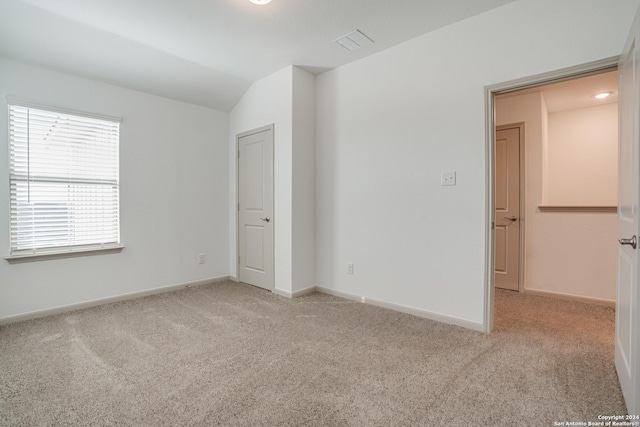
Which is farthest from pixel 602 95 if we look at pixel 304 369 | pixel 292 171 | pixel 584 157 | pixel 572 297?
pixel 304 369

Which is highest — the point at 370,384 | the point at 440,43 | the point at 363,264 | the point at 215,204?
the point at 440,43

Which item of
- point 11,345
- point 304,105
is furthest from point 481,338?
point 11,345

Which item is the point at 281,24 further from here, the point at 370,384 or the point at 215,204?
the point at 370,384

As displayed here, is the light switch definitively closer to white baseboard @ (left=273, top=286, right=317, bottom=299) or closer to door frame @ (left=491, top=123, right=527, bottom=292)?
door frame @ (left=491, top=123, right=527, bottom=292)

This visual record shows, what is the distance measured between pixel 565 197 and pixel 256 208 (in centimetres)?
425

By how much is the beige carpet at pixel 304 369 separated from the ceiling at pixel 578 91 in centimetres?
244

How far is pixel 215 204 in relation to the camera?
4355mm

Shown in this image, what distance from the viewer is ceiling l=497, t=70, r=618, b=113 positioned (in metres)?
3.32

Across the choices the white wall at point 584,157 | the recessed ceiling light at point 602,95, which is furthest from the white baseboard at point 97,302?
the recessed ceiling light at point 602,95

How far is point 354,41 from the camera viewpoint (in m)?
3.00

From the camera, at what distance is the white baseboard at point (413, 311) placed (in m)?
2.65

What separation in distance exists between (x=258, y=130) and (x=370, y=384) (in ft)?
10.5

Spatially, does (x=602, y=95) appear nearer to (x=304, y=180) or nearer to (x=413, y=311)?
(x=413, y=311)

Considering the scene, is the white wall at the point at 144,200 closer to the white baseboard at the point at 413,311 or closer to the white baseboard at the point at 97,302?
the white baseboard at the point at 97,302
